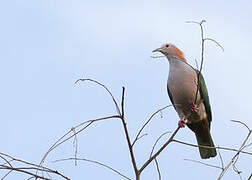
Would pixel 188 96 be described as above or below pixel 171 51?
below

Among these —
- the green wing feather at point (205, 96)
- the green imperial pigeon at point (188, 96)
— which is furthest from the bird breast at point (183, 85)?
the green wing feather at point (205, 96)

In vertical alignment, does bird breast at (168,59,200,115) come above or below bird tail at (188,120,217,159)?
above

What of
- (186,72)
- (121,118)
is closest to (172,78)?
(186,72)

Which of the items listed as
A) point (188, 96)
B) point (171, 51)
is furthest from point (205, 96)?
point (171, 51)

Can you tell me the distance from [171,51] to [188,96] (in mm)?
1005

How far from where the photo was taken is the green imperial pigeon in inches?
243

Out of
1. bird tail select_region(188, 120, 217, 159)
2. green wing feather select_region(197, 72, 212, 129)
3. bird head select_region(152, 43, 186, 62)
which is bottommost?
bird tail select_region(188, 120, 217, 159)

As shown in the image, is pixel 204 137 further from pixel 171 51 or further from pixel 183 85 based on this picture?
pixel 171 51

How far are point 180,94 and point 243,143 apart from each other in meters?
3.70

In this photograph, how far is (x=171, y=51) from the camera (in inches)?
272

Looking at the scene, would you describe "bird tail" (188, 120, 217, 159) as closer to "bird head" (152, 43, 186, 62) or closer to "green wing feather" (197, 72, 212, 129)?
"green wing feather" (197, 72, 212, 129)

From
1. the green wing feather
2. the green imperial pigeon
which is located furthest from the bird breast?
the green wing feather

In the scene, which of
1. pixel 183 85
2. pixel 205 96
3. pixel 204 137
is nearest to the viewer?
pixel 183 85

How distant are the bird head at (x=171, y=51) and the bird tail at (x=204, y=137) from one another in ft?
3.21
